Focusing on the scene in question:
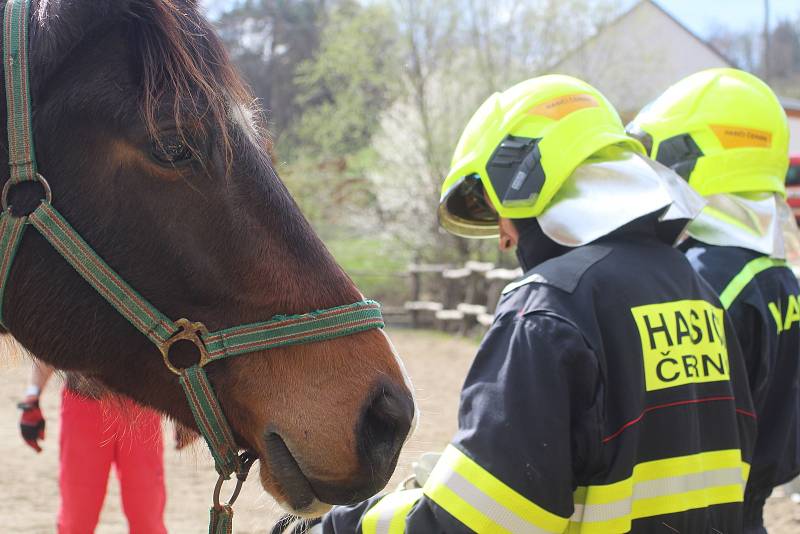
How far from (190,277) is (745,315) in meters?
1.76

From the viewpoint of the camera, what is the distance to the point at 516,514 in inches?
67.4

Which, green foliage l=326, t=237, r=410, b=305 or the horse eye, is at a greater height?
the horse eye

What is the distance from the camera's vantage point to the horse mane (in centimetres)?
162

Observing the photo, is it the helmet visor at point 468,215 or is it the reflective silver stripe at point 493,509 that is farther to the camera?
the helmet visor at point 468,215

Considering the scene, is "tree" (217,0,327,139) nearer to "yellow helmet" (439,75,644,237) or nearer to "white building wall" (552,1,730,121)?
"white building wall" (552,1,730,121)

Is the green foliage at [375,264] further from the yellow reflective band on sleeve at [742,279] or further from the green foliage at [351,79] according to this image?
the yellow reflective band on sleeve at [742,279]

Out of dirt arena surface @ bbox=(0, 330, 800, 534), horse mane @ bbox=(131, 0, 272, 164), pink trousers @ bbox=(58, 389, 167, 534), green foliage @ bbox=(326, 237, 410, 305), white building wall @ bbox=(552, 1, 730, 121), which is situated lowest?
green foliage @ bbox=(326, 237, 410, 305)

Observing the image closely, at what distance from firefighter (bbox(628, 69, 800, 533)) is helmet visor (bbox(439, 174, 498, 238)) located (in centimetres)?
66

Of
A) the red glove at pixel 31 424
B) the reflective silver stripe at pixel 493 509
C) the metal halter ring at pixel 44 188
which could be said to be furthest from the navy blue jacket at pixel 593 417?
the red glove at pixel 31 424

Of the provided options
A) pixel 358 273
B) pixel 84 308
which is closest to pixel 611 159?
pixel 84 308

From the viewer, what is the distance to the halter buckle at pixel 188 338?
1639 mm

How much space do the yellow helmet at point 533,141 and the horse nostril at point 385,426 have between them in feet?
2.50

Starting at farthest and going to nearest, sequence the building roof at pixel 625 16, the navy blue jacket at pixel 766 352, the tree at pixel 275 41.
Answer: the tree at pixel 275 41, the building roof at pixel 625 16, the navy blue jacket at pixel 766 352

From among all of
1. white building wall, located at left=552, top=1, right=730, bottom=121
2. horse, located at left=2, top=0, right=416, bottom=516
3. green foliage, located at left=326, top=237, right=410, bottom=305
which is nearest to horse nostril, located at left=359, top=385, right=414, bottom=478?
horse, located at left=2, top=0, right=416, bottom=516
